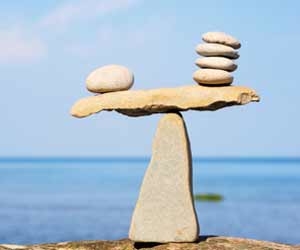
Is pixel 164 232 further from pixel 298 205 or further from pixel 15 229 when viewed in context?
pixel 298 205

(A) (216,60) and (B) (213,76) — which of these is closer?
(B) (213,76)

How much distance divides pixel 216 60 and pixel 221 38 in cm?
31

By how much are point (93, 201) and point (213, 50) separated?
31592 millimetres

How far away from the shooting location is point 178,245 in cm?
1273

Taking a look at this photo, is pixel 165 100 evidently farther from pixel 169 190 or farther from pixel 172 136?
pixel 169 190

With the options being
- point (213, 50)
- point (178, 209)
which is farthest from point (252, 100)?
point (178, 209)

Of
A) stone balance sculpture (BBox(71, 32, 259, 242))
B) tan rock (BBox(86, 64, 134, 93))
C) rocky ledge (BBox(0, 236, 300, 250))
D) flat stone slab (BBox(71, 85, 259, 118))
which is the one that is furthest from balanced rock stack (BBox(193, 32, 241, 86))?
rocky ledge (BBox(0, 236, 300, 250))

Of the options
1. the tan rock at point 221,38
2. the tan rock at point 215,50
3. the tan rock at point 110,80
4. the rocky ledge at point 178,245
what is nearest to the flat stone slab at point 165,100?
the tan rock at point 110,80

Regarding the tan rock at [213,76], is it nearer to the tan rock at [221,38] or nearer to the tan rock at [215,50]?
the tan rock at [215,50]

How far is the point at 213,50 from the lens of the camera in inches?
498

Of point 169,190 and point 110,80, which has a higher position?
point 110,80

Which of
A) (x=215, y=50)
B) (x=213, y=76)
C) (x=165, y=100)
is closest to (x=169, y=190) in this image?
(x=165, y=100)

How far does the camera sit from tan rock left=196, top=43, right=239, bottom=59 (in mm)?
12641

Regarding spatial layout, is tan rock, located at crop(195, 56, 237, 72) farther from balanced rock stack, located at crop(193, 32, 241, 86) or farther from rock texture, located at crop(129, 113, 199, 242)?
rock texture, located at crop(129, 113, 199, 242)
